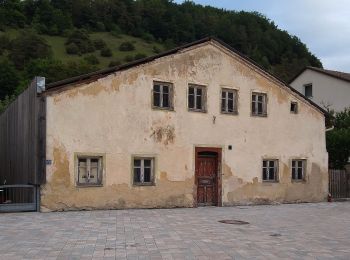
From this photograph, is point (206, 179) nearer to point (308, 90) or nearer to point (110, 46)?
point (308, 90)

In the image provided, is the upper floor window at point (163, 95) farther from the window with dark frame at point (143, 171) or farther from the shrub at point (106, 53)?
the shrub at point (106, 53)

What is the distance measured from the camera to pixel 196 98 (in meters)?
20.5

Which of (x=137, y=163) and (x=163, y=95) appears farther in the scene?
(x=163, y=95)

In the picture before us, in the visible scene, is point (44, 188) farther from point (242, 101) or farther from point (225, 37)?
point (225, 37)

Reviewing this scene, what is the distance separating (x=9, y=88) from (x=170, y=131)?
1874 inches

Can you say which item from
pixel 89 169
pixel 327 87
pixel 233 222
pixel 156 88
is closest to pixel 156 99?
pixel 156 88

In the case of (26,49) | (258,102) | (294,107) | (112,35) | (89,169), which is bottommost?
(89,169)

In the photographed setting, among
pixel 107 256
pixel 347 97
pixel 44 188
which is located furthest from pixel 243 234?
pixel 347 97

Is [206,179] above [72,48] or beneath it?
beneath

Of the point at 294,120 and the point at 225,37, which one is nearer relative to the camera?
the point at 294,120

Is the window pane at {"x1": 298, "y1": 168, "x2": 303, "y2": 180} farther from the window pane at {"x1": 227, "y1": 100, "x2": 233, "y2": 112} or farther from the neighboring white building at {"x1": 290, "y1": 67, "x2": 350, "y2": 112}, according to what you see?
the neighboring white building at {"x1": 290, "y1": 67, "x2": 350, "y2": 112}

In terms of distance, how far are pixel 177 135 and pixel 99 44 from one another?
78.7 meters

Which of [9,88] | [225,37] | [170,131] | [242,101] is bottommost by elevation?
[170,131]

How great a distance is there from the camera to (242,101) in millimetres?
21672
